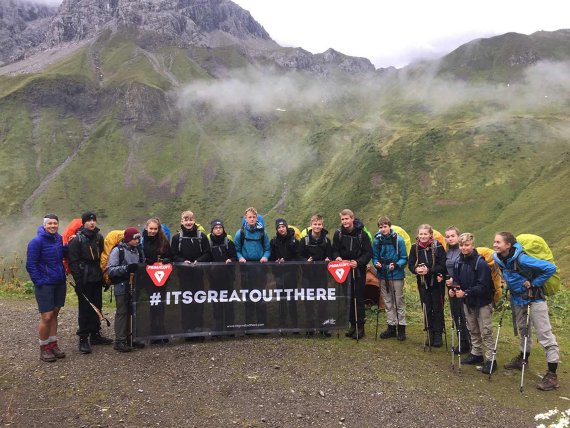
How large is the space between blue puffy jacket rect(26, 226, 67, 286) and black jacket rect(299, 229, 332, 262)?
612cm

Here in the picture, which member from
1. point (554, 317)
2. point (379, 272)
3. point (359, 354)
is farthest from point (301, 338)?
point (554, 317)

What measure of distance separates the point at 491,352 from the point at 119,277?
8876 millimetres

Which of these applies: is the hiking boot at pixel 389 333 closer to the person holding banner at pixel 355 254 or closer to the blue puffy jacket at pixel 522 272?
the person holding banner at pixel 355 254

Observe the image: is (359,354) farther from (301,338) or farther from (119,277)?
(119,277)

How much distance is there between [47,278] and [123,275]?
164 centimetres

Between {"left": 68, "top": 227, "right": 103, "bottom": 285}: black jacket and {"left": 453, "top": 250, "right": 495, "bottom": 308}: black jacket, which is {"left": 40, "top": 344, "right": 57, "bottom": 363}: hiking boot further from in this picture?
{"left": 453, "top": 250, "right": 495, "bottom": 308}: black jacket

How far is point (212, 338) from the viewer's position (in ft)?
38.0

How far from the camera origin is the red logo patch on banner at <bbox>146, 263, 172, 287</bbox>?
11.2 m

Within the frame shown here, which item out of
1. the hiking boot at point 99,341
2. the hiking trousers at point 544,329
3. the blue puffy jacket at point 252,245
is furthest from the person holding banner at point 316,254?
the hiking boot at point 99,341

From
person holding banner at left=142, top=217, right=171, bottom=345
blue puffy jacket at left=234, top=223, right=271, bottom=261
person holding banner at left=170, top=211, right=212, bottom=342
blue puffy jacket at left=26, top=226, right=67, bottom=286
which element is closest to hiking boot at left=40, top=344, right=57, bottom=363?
blue puffy jacket at left=26, top=226, right=67, bottom=286

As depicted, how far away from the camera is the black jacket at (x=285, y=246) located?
484 inches

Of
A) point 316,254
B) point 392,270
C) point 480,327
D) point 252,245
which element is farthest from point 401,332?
point 252,245

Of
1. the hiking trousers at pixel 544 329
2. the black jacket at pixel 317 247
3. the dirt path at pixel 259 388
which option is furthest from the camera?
the black jacket at pixel 317 247

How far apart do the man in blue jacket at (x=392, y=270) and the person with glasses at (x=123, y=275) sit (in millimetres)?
6386
